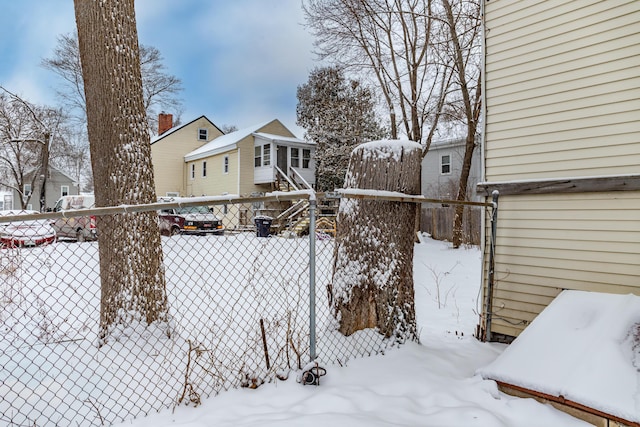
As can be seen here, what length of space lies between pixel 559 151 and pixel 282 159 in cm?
1701

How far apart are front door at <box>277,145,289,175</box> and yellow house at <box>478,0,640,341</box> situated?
1606cm

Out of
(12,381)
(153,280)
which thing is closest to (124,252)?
(153,280)

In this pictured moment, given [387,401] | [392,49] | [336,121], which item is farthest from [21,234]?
[336,121]

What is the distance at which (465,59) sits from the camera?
12.7m

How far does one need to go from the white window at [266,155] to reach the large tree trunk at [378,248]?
55.1 feet

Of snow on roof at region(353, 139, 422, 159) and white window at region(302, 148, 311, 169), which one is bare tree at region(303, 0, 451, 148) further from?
snow on roof at region(353, 139, 422, 159)

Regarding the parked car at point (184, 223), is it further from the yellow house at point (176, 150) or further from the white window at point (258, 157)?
the yellow house at point (176, 150)

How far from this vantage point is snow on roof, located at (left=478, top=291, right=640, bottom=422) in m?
2.08

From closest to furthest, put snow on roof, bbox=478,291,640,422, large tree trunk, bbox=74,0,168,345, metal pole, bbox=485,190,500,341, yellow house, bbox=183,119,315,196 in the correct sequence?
snow on roof, bbox=478,291,640,422 → large tree trunk, bbox=74,0,168,345 → metal pole, bbox=485,190,500,341 → yellow house, bbox=183,119,315,196

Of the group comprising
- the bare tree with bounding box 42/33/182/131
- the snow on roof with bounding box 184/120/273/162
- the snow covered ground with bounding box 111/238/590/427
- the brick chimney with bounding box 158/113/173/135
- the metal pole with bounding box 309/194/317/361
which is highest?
the bare tree with bounding box 42/33/182/131

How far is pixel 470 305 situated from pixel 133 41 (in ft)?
17.4

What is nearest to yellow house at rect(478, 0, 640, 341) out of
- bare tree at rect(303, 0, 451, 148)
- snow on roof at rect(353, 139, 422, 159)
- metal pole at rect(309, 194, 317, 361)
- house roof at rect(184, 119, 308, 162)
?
snow on roof at rect(353, 139, 422, 159)

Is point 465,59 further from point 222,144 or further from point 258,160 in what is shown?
point 222,144

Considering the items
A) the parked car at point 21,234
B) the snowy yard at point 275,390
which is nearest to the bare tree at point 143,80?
the parked car at point 21,234
